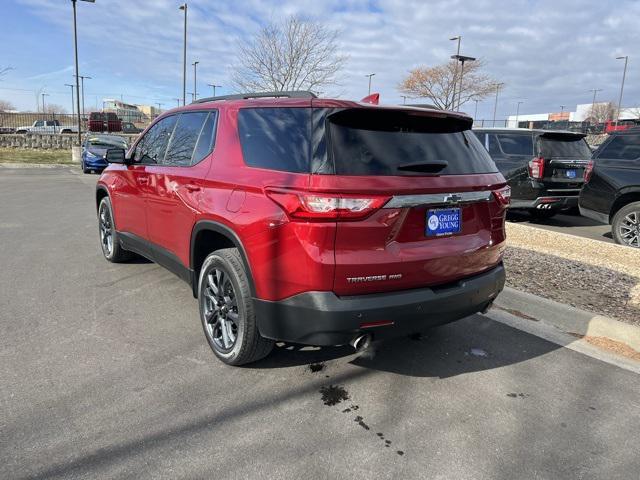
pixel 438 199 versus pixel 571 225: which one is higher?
pixel 438 199

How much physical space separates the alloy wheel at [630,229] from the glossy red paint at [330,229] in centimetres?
528

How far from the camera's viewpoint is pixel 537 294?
5.04m

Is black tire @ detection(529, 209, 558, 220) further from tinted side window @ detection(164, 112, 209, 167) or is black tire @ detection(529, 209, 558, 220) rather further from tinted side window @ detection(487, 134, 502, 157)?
tinted side window @ detection(164, 112, 209, 167)

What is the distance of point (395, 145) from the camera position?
297cm

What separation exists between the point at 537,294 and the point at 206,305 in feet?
10.9

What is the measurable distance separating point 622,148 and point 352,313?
7.08m

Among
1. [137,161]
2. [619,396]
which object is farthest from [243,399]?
[137,161]

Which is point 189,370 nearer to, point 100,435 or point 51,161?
point 100,435

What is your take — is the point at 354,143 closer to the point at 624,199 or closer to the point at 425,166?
the point at 425,166

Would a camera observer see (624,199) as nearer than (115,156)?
No

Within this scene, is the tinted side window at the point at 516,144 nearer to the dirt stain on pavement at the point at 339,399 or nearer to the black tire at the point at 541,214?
the black tire at the point at 541,214

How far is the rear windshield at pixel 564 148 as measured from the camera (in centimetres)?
931

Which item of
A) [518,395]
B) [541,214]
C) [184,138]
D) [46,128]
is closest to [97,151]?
[541,214]

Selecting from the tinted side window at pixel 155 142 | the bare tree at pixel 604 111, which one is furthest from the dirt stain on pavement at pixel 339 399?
the bare tree at pixel 604 111
